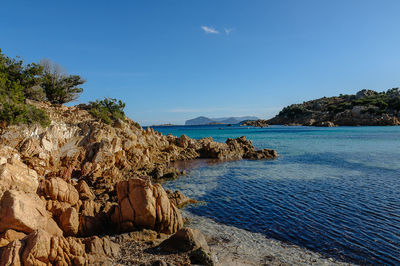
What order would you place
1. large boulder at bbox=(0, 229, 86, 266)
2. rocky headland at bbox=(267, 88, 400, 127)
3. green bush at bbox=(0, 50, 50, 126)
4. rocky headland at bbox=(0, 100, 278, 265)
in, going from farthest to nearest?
rocky headland at bbox=(267, 88, 400, 127)
green bush at bbox=(0, 50, 50, 126)
rocky headland at bbox=(0, 100, 278, 265)
large boulder at bbox=(0, 229, 86, 266)

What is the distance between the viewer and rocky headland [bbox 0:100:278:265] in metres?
7.91

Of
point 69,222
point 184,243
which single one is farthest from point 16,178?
point 184,243

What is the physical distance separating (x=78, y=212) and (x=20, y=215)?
348 centimetres

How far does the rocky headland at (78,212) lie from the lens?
791 centimetres

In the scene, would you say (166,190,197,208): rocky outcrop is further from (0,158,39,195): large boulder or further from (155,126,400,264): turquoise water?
(0,158,39,195): large boulder

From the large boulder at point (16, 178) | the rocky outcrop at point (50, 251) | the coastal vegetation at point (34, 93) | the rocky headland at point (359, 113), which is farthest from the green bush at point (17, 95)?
the rocky headland at point (359, 113)

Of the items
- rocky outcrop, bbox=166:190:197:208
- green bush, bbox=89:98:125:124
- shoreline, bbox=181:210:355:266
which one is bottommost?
shoreline, bbox=181:210:355:266

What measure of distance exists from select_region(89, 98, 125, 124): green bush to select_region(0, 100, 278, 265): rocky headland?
26.2ft

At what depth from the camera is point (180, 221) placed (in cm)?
1209

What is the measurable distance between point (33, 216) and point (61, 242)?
6.72 feet

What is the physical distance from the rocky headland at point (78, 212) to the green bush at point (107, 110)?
7980 mm

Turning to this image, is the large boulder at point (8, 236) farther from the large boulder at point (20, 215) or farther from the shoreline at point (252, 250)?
the shoreline at point (252, 250)

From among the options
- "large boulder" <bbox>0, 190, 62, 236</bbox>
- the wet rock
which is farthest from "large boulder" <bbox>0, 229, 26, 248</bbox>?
the wet rock

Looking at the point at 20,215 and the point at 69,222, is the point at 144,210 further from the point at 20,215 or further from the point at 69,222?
the point at 20,215
